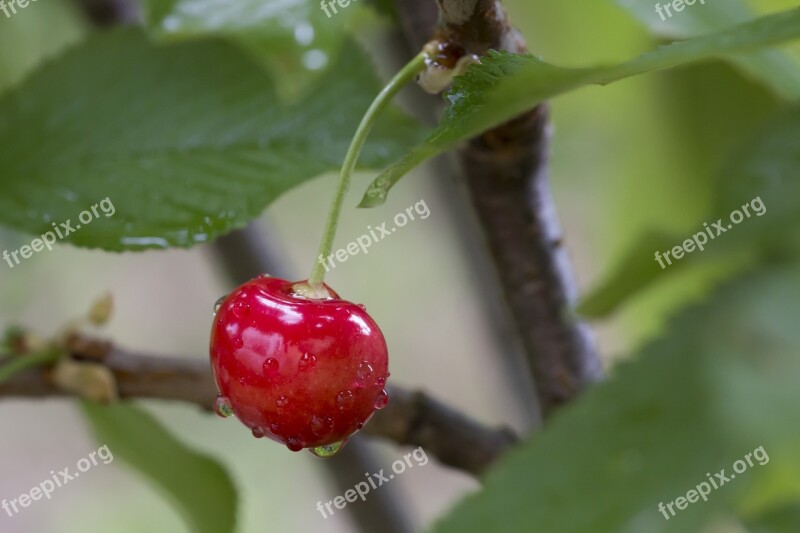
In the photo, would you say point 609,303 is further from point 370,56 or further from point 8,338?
point 8,338

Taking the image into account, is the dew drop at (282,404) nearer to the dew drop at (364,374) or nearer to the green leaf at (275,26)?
the dew drop at (364,374)

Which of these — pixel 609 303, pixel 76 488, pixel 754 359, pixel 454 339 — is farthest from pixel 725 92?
pixel 76 488

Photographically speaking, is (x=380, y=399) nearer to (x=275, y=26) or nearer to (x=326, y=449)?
(x=326, y=449)

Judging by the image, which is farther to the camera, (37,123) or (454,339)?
(454,339)

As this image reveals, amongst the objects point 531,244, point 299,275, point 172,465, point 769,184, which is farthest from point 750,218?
point 299,275

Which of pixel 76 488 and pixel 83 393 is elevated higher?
pixel 83 393

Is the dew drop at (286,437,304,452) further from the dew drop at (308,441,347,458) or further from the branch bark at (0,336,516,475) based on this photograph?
the branch bark at (0,336,516,475)

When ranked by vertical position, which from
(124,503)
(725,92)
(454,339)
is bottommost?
(454,339)
